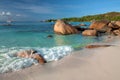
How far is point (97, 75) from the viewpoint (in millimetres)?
6793

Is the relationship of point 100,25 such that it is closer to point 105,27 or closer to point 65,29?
point 105,27

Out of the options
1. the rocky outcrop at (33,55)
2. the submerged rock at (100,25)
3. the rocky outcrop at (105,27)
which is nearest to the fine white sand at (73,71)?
the rocky outcrop at (33,55)

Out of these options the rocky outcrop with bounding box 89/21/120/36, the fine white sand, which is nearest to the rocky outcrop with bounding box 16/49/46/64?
the fine white sand

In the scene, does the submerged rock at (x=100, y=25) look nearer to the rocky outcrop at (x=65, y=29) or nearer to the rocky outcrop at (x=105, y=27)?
the rocky outcrop at (x=105, y=27)

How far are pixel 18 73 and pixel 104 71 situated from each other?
10.5 ft

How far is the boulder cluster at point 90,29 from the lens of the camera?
23781 millimetres

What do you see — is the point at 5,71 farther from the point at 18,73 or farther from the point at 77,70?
the point at 77,70

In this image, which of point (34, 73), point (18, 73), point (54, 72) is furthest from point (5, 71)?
point (54, 72)

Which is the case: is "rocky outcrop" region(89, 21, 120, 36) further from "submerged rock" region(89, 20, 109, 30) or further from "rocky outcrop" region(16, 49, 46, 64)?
"rocky outcrop" region(16, 49, 46, 64)

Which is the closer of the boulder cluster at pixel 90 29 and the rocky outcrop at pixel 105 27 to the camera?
the boulder cluster at pixel 90 29

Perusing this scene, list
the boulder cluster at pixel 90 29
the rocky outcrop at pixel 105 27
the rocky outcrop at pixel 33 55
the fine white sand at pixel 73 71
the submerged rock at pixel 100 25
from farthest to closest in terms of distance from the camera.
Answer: the submerged rock at pixel 100 25, the rocky outcrop at pixel 105 27, the boulder cluster at pixel 90 29, the rocky outcrop at pixel 33 55, the fine white sand at pixel 73 71

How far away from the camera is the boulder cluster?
2378 centimetres

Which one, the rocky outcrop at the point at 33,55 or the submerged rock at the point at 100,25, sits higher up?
the rocky outcrop at the point at 33,55

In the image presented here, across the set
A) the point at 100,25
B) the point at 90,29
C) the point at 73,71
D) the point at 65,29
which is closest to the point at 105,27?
the point at 100,25
